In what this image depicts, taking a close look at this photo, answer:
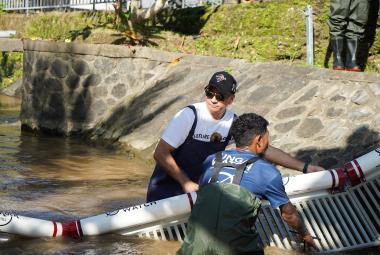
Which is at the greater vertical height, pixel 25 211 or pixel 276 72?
pixel 276 72

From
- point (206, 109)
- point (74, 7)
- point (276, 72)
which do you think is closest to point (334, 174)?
point (206, 109)

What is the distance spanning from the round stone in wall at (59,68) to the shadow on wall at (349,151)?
6.35 m

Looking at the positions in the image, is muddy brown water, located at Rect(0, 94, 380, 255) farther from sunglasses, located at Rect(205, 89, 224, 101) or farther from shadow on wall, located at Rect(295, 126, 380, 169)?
shadow on wall, located at Rect(295, 126, 380, 169)

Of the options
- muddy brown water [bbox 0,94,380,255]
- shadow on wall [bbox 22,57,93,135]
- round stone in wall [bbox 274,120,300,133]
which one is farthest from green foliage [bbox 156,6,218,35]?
round stone in wall [bbox 274,120,300,133]

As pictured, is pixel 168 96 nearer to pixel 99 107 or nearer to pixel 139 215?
pixel 99 107

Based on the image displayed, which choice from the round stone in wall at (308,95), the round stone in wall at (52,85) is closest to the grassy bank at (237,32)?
the round stone in wall at (52,85)

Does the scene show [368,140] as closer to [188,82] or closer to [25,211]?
[25,211]

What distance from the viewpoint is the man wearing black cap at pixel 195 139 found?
5430mm

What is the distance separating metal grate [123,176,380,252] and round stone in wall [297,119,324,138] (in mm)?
1994

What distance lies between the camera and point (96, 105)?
12758 mm

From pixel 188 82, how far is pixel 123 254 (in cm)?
597

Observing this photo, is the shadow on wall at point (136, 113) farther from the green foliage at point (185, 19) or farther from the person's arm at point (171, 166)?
the person's arm at point (171, 166)

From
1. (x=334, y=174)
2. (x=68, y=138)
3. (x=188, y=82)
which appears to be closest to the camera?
(x=334, y=174)

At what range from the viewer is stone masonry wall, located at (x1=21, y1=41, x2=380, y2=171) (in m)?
8.15
